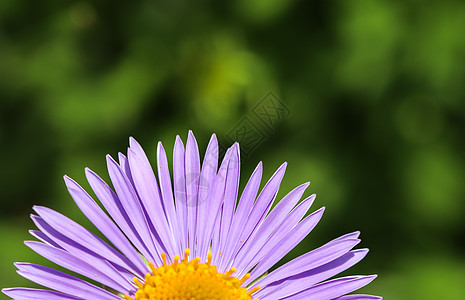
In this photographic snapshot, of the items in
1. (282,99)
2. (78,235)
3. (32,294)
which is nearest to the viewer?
(32,294)

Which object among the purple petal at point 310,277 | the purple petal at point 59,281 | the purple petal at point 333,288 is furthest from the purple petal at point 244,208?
the purple petal at point 59,281

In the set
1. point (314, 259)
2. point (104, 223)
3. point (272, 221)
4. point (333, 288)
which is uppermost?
point (104, 223)

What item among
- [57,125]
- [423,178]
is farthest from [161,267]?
[423,178]

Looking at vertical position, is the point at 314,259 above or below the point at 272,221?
below

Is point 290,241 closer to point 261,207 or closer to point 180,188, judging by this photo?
point 261,207

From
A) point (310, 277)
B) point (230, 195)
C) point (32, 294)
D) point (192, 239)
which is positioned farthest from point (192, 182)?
point (32, 294)

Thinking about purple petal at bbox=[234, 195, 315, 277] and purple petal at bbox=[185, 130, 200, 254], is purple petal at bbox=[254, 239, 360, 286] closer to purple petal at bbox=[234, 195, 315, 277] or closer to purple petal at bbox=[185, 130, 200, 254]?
purple petal at bbox=[234, 195, 315, 277]

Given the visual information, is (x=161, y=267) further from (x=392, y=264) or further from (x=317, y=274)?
(x=392, y=264)
